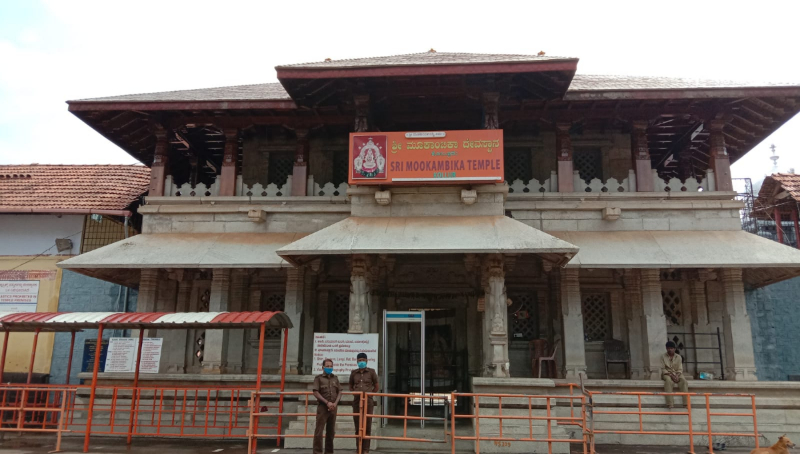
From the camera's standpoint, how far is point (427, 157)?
1346 centimetres

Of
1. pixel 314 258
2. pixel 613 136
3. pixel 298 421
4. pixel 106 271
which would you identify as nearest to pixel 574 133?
pixel 613 136

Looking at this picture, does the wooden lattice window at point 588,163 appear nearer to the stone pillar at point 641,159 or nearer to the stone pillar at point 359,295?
the stone pillar at point 641,159

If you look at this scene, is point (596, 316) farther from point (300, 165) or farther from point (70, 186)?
point (70, 186)

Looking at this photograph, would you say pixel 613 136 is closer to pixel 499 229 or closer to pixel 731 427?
pixel 499 229

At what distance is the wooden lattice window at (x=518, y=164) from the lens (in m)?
16.4

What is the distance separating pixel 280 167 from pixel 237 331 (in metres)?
4.68

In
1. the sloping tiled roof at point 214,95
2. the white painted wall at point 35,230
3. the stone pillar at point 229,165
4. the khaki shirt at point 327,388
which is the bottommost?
the khaki shirt at point 327,388

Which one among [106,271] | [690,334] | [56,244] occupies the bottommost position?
[690,334]

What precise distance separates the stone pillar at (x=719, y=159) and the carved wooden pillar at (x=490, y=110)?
18.1 feet

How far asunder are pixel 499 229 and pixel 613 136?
5693 millimetres

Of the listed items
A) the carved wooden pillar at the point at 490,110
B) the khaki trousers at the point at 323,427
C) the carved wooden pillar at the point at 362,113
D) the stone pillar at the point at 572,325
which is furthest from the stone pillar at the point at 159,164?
the stone pillar at the point at 572,325

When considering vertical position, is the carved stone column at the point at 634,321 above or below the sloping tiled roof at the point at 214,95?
below

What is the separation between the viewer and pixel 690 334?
49.1 ft

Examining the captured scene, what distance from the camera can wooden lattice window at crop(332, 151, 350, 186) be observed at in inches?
663
